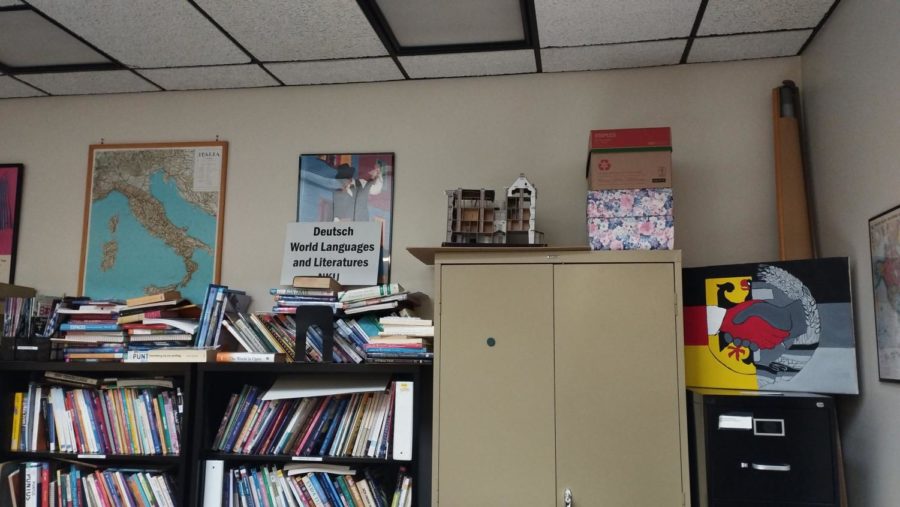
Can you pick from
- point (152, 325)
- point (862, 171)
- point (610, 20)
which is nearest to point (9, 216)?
point (152, 325)

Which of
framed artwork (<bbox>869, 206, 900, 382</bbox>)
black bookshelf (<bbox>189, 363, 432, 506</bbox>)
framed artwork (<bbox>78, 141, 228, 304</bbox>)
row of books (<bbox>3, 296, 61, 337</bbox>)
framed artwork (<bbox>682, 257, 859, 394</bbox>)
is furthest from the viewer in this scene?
framed artwork (<bbox>78, 141, 228, 304</bbox>)

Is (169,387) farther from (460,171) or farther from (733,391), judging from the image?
(733,391)

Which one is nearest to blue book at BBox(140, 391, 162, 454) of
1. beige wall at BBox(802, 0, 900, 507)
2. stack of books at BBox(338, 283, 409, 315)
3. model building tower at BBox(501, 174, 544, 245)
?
stack of books at BBox(338, 283, 409, 315)

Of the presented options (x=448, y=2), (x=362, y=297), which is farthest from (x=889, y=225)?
(x=362, y=297)

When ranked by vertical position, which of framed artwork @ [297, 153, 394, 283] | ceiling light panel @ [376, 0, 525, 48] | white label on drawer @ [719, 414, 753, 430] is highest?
ceiling light panel @ [376, 0, 525, 48]

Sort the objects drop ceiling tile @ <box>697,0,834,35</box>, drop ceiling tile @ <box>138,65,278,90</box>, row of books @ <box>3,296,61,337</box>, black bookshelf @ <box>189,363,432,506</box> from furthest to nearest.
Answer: drop ceiling tile @ <box>138,65,278,90</box> < row of books @ <box>3,296,61,337</box> < black bookshelf @ <box>189,363,432,506</box> < drop ceiling tile @ <box>697,0,834,35</box>

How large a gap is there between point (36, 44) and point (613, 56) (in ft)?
8.46

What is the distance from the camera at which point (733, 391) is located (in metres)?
2.50

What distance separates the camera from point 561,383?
2.56 meters

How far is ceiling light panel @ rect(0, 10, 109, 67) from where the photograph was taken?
284cm

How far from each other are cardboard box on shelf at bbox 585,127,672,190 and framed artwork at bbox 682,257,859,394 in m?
0.43

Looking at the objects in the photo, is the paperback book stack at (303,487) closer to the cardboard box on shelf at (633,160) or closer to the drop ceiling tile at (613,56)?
the cardboard box on shelf at (633,160)

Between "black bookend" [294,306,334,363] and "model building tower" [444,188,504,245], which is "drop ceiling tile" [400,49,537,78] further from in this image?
"black bookend" [294,306,334,363]

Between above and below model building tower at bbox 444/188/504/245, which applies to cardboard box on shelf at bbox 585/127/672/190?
above
